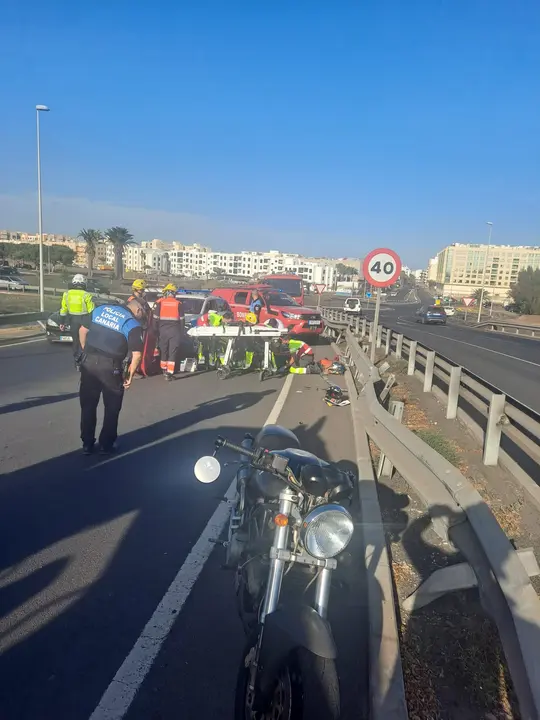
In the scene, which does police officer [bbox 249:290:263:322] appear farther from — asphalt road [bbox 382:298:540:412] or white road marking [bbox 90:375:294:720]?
white road marking [bbox 90:375:294:720]

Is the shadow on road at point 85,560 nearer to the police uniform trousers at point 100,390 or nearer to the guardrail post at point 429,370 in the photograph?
the police uniform trousers at point 100,390

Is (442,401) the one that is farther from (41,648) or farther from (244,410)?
(41,648)

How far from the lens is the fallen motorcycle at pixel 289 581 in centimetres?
259

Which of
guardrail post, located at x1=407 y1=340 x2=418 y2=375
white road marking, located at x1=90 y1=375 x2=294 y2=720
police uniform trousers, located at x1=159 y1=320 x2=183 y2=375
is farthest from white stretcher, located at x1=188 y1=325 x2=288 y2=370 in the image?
white road marking, located at x1=90 y1=375 x2=294 y2=720

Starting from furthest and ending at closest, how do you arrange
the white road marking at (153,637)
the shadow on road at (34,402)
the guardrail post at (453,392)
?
the shadow on road at (34,402), the guardrail post at (453,392), the white road marking at (153,637)

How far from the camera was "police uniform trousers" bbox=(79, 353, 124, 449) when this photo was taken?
6.92 m

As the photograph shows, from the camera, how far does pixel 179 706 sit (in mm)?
3014

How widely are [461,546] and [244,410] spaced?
6937 mm

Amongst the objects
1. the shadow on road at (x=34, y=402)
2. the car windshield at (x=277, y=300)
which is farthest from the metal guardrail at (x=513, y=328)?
the shadow on road at (x=34, y=402)

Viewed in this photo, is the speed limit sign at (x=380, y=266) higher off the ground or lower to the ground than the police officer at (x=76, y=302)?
higher

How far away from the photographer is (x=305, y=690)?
2.57 metres

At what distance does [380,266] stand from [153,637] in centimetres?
799

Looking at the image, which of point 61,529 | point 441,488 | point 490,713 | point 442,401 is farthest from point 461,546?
point 442,401

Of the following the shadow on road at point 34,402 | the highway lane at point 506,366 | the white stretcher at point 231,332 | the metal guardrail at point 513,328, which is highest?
the white stretcher at point 231,332
